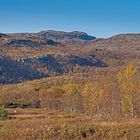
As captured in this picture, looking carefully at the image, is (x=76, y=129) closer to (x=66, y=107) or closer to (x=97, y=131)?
(x=97, y=131)

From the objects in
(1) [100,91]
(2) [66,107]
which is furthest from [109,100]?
(2) [66,107]

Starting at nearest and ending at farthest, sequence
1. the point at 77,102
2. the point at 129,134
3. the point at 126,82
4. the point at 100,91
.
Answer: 1. the point at 129,134
2. the point at 126,82
3. the point at 100,91
4. the point at 77,102

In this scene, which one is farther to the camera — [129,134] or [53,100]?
[53,100]

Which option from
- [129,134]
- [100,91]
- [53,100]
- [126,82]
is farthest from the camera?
[53,100]

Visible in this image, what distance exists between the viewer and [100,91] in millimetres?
113000

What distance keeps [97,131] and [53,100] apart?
11213 centimetres

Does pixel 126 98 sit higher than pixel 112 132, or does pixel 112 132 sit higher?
pixel 112 132

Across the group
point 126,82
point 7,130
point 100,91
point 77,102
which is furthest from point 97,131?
point 77,102

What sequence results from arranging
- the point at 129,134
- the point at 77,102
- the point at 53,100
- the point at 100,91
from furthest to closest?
1. the point at 53,100
2. the point at 77,102
3. the point at 100,91
4. the point at 129,134

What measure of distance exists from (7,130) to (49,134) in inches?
90.3

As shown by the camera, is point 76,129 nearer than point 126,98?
Yes

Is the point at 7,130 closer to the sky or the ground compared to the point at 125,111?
closer to the sky

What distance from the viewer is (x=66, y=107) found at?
123 meters

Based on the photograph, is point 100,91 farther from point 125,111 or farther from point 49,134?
point 49,134
